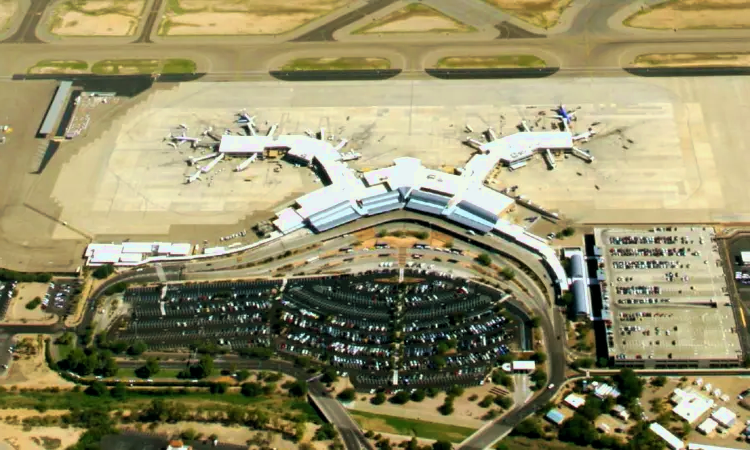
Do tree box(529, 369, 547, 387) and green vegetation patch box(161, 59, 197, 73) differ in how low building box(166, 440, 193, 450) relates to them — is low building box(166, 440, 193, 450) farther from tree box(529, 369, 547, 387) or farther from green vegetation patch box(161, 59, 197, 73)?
green vegetation patch box(161, 59, 197, 73)

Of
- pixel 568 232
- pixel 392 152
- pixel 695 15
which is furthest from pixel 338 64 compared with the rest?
pixel 695 15

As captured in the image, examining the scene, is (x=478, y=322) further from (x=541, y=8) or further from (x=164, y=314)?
(x=541, y=8)

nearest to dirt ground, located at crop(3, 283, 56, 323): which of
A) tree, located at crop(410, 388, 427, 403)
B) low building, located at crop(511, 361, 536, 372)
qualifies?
tree, located at crop(410, 388, 427, 403)

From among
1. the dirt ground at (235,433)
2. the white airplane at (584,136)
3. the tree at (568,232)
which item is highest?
the white airplane at (584,136)

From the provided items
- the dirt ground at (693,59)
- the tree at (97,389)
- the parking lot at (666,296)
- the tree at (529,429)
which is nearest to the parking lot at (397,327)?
the tree at (529,429)

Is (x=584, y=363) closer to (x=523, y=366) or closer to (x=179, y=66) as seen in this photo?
(x=523, y=366)

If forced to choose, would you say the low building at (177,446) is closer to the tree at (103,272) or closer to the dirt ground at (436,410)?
the dirt ground at (436,410)

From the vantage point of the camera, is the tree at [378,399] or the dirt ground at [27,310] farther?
the dirt ground at [27,310]
